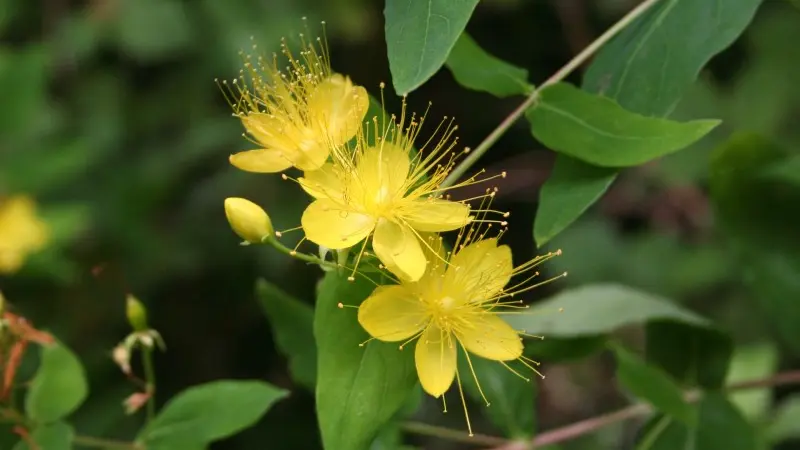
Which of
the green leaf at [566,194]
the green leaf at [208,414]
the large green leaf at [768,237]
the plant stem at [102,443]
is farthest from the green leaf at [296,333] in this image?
the large green leaf at [768,237]

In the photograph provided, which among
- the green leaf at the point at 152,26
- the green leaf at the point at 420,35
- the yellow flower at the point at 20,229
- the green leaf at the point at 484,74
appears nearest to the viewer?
the green leaf at the point at 420,35

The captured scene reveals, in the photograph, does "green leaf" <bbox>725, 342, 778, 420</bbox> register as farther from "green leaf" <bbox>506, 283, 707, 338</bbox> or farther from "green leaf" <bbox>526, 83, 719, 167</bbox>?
"green leaf" <bbox>526, 83, 719, 167</bbox>

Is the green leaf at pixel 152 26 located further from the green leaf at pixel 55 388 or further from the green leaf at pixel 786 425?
the green leaf at pixel 786 425

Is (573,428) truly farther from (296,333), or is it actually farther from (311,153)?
(311,153)

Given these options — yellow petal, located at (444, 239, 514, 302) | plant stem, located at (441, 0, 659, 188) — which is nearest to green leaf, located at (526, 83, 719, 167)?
plant stem, located at (441, 0, 659, 188)

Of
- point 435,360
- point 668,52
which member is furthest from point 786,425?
point 435,360

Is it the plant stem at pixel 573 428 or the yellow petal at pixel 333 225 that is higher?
the yellow petal at pixel 333 225
